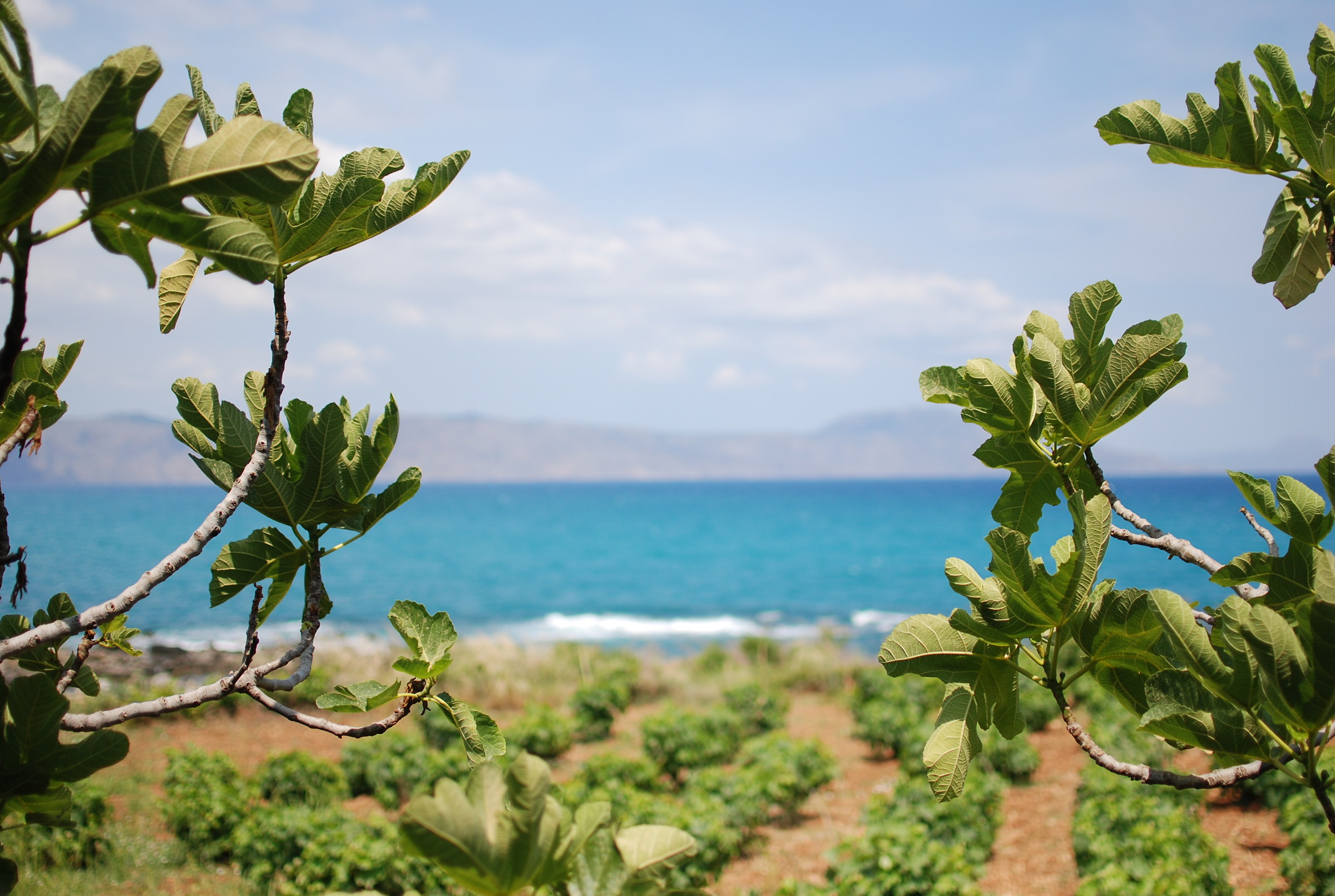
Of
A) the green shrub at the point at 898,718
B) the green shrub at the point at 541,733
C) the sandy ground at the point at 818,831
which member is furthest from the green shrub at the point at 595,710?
the green shrub at the point at 898,718

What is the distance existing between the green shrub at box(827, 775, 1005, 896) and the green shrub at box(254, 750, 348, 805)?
479 cm

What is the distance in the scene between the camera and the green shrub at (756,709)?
1041 centimetres

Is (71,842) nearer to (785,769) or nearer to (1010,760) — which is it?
(785,769)

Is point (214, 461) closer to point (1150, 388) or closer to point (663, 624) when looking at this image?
point (1150, 388)

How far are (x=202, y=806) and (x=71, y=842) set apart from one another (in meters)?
0.85

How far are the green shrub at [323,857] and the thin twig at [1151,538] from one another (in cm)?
503

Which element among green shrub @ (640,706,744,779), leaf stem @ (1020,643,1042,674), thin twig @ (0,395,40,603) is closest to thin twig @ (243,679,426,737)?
thin twig @ (0,395,40,603)

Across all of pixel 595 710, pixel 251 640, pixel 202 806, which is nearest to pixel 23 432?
pixel 251 640

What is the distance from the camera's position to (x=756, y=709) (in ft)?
34.9

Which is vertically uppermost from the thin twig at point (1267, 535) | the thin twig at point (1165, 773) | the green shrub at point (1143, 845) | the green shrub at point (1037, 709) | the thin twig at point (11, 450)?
the thin twig at point (1267, 535)

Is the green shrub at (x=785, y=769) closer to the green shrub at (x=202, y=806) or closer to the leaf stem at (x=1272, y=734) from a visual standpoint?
the green shrub at (x=202, y=806)

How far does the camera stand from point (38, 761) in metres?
1.00

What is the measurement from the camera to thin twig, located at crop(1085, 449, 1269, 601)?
4.64ft

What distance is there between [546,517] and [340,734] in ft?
288
